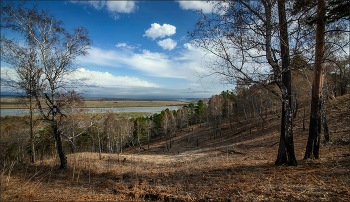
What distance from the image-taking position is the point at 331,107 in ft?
56.4

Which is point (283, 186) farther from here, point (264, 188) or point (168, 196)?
point (168, 196)

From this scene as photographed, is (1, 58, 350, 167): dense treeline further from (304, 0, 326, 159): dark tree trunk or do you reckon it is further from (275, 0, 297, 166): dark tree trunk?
(275, 0, 297, 166): dark tree trunk

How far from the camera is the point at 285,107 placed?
5.55 meters

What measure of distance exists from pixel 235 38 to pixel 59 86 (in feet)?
27.9

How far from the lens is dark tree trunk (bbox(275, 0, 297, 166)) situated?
5.52 m

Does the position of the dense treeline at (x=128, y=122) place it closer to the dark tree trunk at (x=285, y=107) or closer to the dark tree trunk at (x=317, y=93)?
the dark tree trunk at (x=317, y=93)

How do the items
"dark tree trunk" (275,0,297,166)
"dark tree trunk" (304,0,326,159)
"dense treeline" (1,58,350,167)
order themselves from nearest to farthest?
1. "dark tree trunk" (275,0,297,166)
2. "dark tree trunk" (304,0,326,159)
3. "dense treeline" (1,58,350,167)

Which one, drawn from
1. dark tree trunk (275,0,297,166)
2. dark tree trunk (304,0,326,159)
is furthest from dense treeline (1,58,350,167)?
dark tree trunk (275,0,297,166)

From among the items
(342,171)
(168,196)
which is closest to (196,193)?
(168,196)

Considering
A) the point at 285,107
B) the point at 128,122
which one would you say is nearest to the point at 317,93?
the point at 285,107

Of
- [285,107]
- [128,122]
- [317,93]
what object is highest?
[317,93]

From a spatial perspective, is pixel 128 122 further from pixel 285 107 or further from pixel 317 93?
pixel 317 93

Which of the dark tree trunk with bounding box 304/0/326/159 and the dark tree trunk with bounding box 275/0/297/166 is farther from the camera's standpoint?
the dark tree trunk with bounding box 304/0/326/159

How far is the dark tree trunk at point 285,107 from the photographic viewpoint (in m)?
5.52
